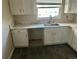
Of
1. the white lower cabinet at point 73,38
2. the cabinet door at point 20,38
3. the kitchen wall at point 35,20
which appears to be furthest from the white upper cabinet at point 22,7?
the white lower cabinet at point 73,38

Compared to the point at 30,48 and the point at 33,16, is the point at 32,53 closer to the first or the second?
the point at 30,48

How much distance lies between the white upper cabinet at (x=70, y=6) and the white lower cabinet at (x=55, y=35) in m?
0.75

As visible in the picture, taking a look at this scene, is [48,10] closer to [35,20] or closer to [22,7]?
[35,20]

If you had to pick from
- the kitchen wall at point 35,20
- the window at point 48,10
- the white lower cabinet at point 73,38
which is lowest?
the white lower cabinet at point 73,38

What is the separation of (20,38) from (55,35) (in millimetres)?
1308

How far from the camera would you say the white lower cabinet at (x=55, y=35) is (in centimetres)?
439

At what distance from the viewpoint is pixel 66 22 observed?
511 centimetres

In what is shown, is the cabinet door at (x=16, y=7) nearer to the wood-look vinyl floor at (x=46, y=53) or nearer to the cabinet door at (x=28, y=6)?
the cabinet door at (x=28, y=6)

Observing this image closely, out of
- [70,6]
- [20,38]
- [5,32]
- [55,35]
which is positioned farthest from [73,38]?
[5,32]

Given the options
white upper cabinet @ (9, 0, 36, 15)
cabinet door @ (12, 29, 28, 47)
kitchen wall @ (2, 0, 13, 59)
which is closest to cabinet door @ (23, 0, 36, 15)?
white upper cabinet @ (9, 0, 36, 15)

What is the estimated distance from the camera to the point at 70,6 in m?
4.49

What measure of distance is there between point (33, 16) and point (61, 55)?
2.07 metres

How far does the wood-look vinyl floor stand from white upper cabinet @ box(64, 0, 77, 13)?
4.52 feet

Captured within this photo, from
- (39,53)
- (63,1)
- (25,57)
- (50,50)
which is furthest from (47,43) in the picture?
(63,1)
